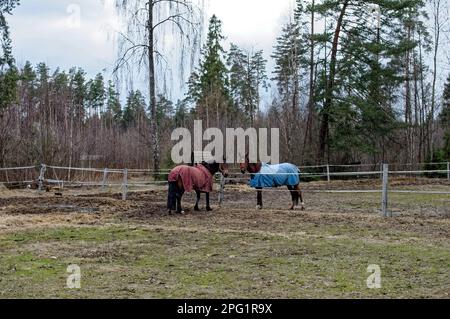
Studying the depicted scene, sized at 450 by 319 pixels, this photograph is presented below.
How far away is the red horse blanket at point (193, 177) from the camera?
11.9 m

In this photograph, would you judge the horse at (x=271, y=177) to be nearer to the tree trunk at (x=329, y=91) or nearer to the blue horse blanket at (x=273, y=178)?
the blue horse blanket at (x=273, y=178)

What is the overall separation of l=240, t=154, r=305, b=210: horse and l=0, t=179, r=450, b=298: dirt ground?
1.73 ft

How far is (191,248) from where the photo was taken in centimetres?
761

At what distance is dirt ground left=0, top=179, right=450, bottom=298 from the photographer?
5.23 meters

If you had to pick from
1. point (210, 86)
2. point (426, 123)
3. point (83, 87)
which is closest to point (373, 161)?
point (426, 123)

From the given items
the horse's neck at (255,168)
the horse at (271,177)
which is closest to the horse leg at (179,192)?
the horse at (271,177)

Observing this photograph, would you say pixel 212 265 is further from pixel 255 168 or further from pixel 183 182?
→ pixel 255 168

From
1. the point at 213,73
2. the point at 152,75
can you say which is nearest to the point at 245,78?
the point at 213,73

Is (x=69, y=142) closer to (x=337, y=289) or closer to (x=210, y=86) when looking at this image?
(x=210, y=86)

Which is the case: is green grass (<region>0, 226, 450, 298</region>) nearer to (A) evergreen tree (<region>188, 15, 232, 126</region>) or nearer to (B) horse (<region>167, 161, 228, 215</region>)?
(B) horse (<region>167, 161, 228, 215</region>)

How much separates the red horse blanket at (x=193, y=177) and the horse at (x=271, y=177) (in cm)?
119

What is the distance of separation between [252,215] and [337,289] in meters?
6.36

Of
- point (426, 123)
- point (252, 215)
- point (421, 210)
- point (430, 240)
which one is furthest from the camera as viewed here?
point (426, 123)

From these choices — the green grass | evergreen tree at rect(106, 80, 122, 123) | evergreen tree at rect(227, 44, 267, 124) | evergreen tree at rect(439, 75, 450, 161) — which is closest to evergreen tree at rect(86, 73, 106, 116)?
evergreen tree at rect(106, 80, 122, 123)
